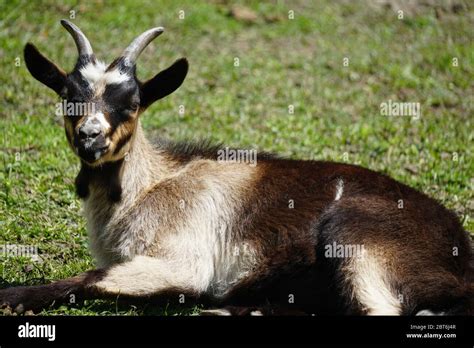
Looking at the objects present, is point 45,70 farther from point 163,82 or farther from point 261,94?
point 261,94

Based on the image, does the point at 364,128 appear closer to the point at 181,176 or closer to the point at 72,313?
the point at 181,176

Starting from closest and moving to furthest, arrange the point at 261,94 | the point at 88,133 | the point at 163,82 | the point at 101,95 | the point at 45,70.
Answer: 1. the point at 88,133
2. the point at 101,95
3. the point at 45,70
4. the point at 163,82
5. the point at 261,94

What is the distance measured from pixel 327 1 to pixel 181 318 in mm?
10205

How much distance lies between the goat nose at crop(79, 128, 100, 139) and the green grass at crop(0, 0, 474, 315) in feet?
4.94

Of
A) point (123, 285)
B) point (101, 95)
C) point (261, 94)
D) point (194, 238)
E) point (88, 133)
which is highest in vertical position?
point (261, 94)

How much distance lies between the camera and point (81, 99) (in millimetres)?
6684

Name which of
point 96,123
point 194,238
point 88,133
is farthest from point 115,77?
point 194,238

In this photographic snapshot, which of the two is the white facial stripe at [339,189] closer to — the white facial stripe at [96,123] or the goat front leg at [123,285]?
the goat front leg at [123,285]

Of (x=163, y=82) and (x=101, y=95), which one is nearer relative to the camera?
(x=101, y=95)

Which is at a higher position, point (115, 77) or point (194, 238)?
point (115, 77)

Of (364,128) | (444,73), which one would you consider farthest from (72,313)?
(444,73)

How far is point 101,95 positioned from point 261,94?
5667mm

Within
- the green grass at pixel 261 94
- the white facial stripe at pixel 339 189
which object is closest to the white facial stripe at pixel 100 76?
the green grass at pixel 261 94

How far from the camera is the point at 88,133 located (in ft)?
21.0
